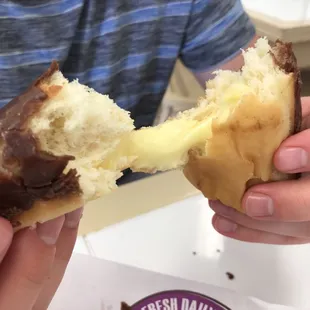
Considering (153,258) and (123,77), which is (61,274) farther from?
(123,77)

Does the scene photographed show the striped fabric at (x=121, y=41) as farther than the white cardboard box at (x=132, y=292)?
Yes

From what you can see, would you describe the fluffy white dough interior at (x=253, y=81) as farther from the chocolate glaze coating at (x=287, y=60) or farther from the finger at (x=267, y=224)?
the finger at (x=267, y=224)

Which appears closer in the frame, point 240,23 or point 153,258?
point 153,258

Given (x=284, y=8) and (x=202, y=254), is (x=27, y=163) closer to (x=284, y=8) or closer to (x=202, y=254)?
(x=202, y=254)

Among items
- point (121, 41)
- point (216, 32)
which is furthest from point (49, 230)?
point (216, 32)

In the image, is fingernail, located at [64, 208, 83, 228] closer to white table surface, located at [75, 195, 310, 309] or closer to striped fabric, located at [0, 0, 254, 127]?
white table surface, located at [75, 195, 310, 309]

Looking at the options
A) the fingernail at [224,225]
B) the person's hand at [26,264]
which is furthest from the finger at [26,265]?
the fingernail at [224,225]

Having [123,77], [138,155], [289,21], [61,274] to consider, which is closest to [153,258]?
[61,274]
